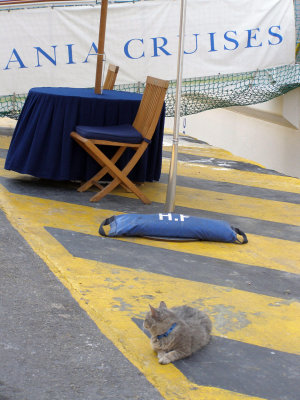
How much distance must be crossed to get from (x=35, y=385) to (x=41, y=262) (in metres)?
1.80

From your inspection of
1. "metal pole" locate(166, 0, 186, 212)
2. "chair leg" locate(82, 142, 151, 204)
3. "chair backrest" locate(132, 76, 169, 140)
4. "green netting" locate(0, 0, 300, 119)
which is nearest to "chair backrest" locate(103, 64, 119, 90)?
"green netting" locate(0, 0, 300, 119)

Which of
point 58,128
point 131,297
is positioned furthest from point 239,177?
point 131,297

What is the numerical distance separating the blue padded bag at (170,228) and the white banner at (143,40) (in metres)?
3.80

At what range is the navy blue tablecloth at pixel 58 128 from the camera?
7.16 metres

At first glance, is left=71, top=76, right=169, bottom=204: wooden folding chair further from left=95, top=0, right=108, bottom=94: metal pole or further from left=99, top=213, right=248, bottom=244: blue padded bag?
left=99, top=213, right=248, bottom=244: blue padded bag

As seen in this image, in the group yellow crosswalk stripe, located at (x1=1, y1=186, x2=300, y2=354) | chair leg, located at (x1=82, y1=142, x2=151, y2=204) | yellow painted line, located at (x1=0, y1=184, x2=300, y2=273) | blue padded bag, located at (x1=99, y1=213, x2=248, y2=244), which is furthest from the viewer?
chair leg, located at (x1=82, y1=142, x2=151, y2=204)

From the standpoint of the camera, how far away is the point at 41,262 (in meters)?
5.11

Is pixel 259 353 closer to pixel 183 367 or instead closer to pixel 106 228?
pixel 183 367

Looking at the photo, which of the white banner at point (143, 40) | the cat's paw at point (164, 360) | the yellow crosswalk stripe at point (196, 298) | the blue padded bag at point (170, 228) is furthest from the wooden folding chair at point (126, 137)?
the cat's paw at point (164, 360)

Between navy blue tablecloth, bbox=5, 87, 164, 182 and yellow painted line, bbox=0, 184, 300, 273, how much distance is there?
56 centimetres

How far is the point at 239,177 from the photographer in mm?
8828

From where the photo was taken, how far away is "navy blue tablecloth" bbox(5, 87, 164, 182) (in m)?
7.16

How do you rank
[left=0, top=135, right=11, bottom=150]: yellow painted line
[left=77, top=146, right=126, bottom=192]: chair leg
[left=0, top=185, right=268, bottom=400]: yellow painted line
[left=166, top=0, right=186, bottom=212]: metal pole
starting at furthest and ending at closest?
[left=0, top=135, right=11, bottom=150]: yellow painted line, [left=77, top=146, right=126, bottom=192]: chair leg, [left=166, top=0, right=186, bottom=212]: metal pole, [left=0, top=185, right=268, bottom=400]: yellow painted line

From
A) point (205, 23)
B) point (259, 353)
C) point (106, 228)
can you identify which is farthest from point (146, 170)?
point (259, 353)
